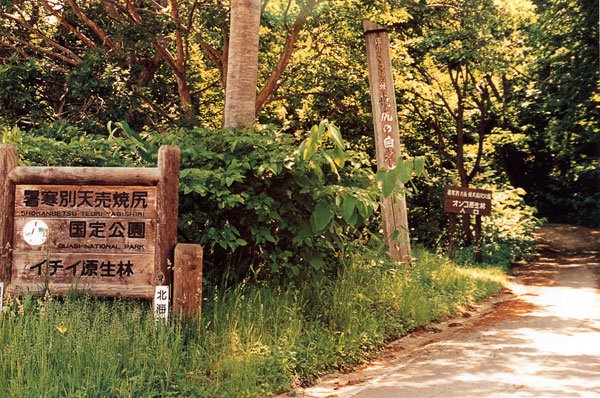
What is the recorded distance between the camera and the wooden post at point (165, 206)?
25.9ft

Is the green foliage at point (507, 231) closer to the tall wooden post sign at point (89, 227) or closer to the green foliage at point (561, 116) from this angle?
the green foliage at point (561, 116)

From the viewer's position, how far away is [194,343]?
7.54m

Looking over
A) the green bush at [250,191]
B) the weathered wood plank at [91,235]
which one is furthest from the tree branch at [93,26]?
the weathered wood plank at [91,235]

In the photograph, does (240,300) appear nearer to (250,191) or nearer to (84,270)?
(250,191)

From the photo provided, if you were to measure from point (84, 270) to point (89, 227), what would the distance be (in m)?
0.44

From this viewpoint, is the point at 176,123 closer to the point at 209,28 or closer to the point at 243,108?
the point at 209,28

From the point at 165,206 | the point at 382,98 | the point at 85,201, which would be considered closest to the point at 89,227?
the point at 85,201

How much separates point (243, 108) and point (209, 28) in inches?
266

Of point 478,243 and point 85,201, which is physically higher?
point 85,201

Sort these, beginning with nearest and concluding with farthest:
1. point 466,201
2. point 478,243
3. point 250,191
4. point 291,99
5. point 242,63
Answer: point 250,191
point 242,63
point 466,201
point 291,99
point 478,243

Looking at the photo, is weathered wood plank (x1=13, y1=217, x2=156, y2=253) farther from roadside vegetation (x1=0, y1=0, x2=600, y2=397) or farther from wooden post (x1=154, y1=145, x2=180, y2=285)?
roadside vegetation (x1=0, y1=0, x2=600, y2=397)

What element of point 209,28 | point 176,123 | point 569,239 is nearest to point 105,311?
point 176,123

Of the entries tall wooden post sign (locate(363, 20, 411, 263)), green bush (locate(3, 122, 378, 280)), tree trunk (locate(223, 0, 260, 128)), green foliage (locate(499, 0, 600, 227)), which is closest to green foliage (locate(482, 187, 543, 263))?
green foliage (locate(499, 0, 600, 227))

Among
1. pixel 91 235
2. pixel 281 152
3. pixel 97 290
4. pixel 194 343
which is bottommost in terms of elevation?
pixel 194 343
